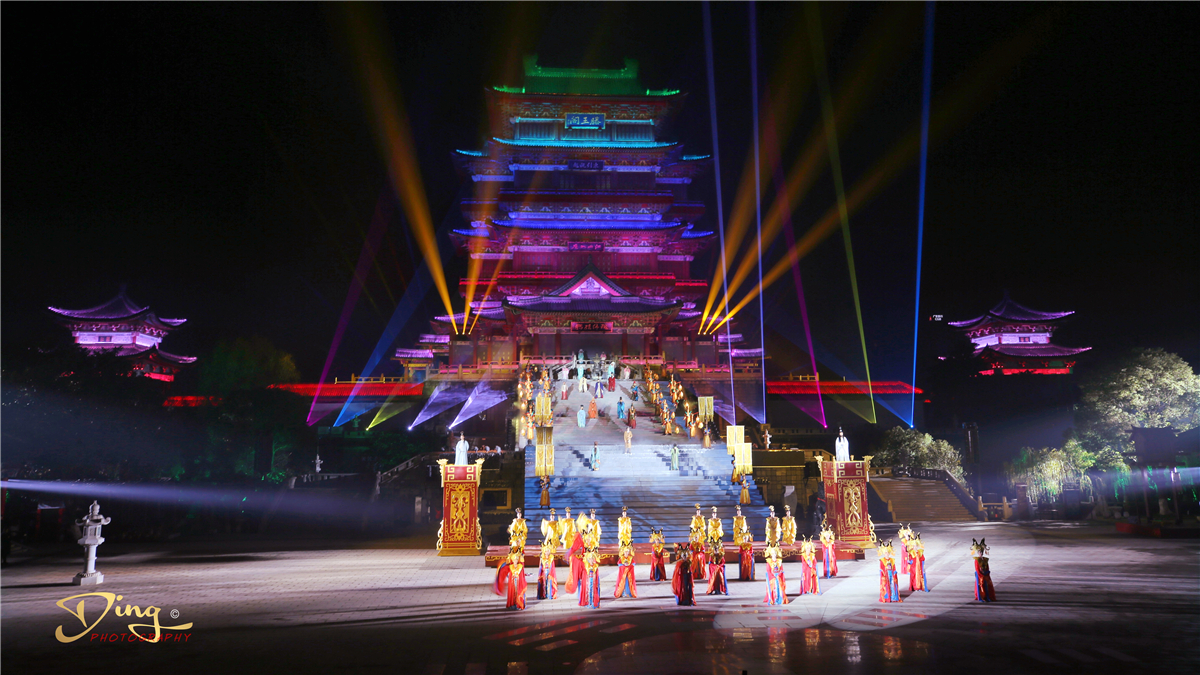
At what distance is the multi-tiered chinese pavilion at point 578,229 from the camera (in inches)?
1489

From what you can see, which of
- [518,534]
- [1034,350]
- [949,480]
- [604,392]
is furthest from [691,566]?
[1034,350]

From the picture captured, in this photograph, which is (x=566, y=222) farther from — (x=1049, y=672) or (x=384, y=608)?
(x=1049, y=672)

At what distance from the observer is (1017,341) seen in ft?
158

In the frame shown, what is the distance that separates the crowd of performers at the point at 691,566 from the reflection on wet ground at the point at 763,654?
1.92 meters

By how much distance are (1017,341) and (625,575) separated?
4736 cm

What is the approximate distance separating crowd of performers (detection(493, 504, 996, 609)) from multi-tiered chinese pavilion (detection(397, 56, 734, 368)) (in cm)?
2348

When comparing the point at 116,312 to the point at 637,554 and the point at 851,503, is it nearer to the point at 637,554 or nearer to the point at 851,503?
the point at 637,554

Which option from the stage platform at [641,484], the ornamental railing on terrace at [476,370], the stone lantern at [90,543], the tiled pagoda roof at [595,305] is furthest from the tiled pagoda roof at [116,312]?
the stone lantern at [90,543]

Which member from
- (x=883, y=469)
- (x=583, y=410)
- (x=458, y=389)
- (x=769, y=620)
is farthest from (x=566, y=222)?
(x=769, y=620)

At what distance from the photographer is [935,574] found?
1277cm

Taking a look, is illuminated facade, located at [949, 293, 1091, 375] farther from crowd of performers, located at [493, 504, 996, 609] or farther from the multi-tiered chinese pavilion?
crowd of performers, located at [493, 504, 996, 609]

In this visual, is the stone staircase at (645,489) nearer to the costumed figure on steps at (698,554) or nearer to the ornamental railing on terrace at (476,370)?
the costumed figure on steps at (698,554)

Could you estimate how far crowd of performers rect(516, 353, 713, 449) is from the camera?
23484 mm

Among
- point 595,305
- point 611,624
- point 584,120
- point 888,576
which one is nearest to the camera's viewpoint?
point 611,624
